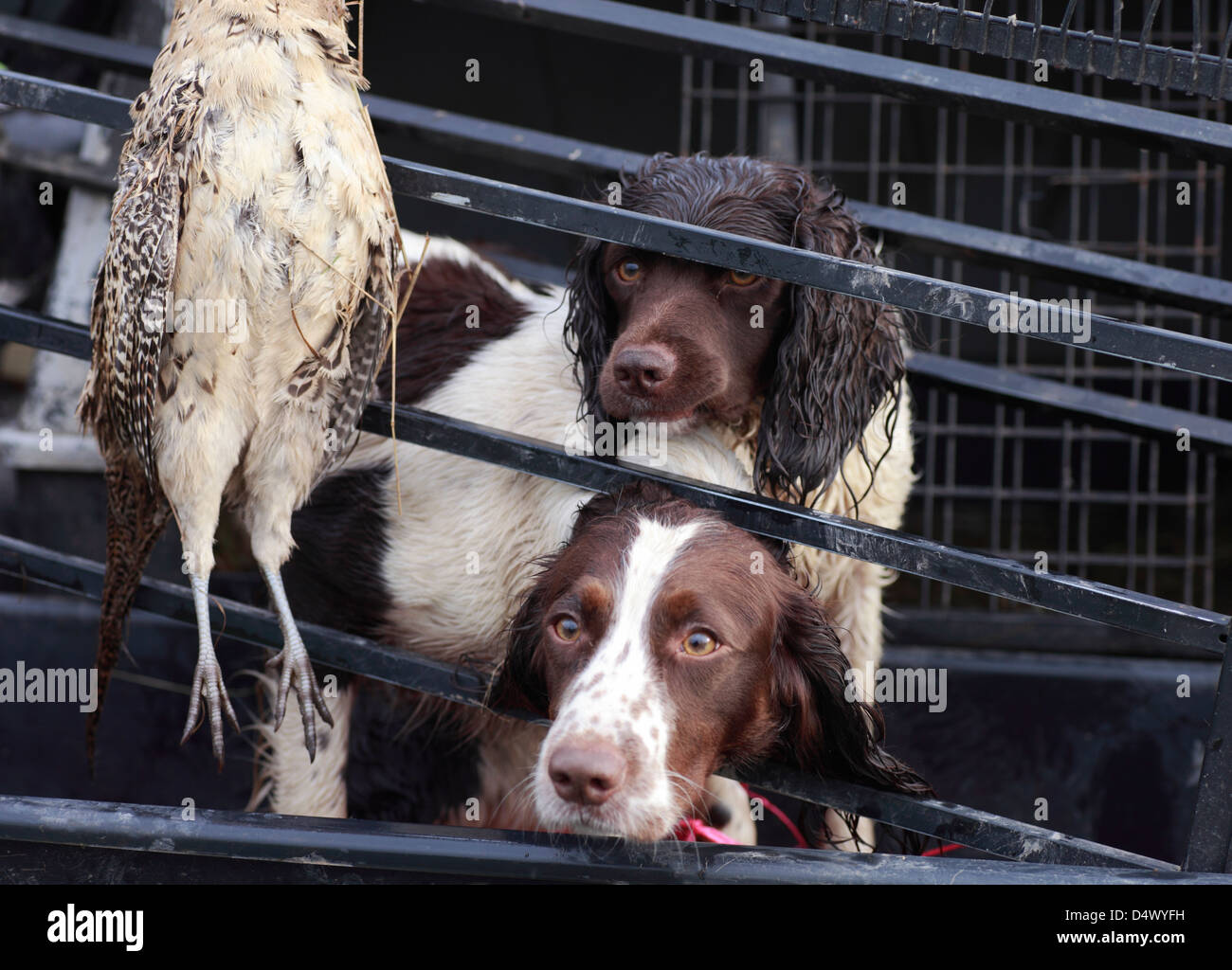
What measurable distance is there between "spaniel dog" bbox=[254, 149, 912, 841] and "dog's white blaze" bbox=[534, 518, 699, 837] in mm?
391

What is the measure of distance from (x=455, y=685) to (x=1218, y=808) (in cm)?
110

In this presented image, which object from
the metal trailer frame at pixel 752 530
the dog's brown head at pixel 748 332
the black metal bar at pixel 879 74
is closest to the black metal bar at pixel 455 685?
the metal trailer frame at pixel 752 530

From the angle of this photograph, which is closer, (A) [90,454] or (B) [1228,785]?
(B) [1228,785]

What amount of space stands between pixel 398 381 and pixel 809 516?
1.05m

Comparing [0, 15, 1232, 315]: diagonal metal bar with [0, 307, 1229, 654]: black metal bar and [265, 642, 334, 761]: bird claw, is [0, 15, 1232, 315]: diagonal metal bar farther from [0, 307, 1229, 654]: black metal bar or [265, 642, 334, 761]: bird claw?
[265, 642, 334, 761]: bird claw

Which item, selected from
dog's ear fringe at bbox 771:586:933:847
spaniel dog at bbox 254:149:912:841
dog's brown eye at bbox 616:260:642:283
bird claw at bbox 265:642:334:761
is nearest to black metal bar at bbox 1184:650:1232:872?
dog's ear fringe at bbox 771:586:933:847

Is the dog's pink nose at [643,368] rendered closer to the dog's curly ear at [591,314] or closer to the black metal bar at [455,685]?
the dog's curly ear at [591,314]

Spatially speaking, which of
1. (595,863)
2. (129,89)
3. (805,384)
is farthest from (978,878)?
(129,89)

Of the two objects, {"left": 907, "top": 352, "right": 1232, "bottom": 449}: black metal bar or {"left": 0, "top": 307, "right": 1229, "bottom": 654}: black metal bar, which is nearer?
{"left": 0, "top": 307, "right": 1229, "bottom": 654}: black metal bar

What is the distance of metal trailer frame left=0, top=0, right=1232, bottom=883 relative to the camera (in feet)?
4.96

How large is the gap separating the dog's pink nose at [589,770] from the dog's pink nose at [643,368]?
63cm

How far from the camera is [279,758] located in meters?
2.48
